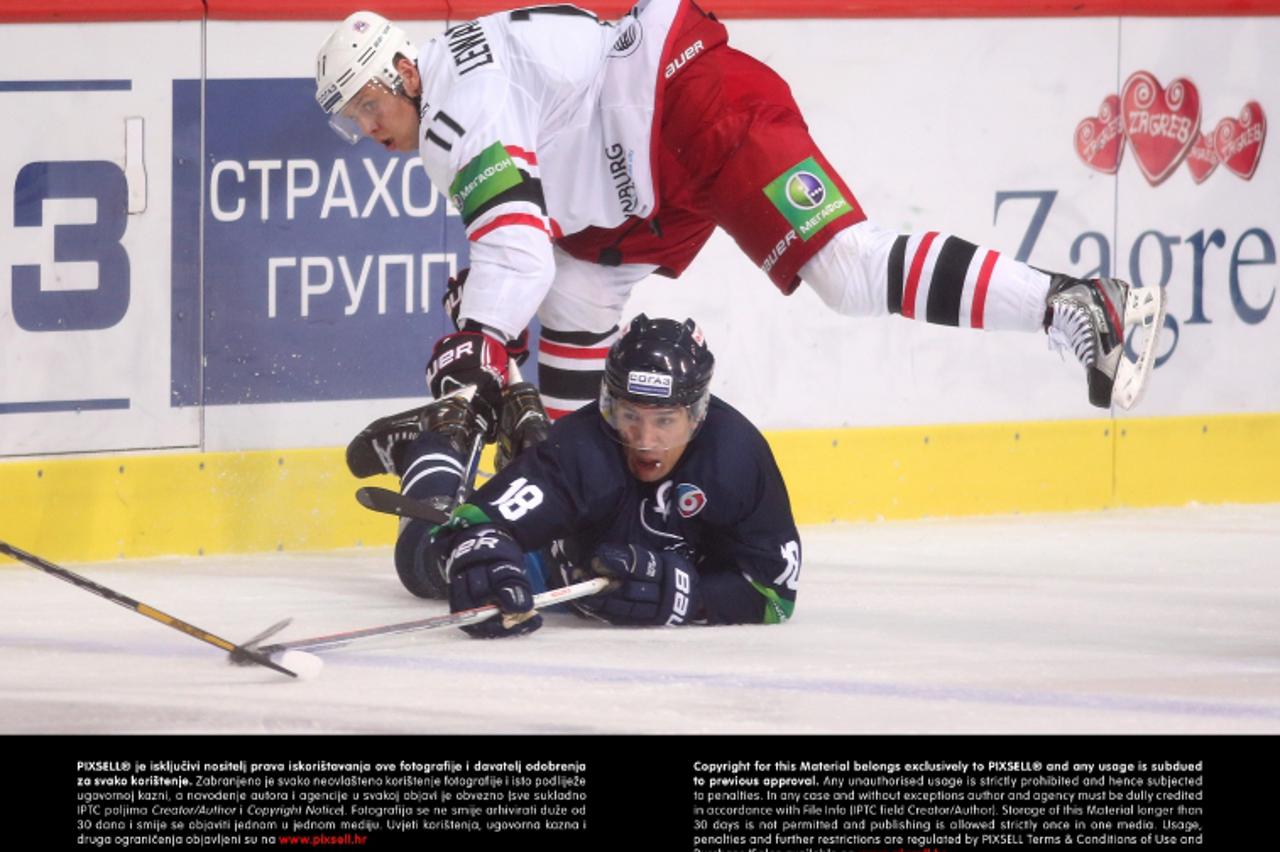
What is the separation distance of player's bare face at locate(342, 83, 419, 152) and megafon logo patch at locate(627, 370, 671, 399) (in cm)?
98

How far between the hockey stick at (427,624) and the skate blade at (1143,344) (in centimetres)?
108

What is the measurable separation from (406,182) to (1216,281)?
7.53 feet

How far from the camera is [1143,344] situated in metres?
4.71

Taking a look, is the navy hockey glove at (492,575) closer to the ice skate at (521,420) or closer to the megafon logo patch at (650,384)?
the megafon logo patch at (650,384)

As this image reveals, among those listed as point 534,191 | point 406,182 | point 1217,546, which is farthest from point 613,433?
point 1217,546

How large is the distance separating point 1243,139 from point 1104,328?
83.2 inches

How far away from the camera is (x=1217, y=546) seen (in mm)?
5758

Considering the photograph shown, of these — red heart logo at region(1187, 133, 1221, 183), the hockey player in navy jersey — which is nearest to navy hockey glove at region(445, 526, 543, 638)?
the hockey player in navy jersey

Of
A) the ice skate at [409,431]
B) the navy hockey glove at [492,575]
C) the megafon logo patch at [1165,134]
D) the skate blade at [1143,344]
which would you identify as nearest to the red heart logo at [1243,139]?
the megafon logo patch at [1165,134]

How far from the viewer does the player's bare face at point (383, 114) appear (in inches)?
193
